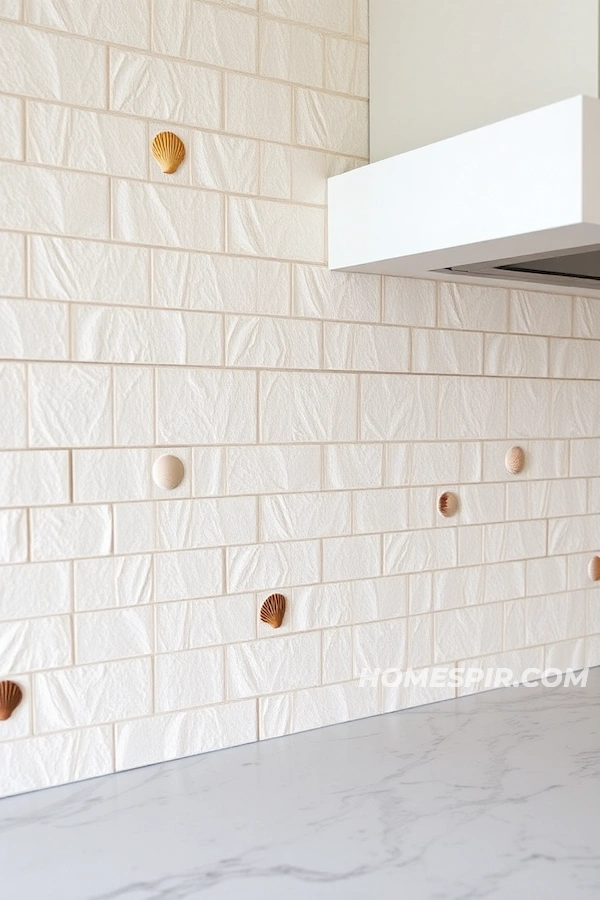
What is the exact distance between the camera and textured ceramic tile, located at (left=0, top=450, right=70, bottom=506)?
3.78 feet

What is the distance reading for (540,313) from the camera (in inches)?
65.6

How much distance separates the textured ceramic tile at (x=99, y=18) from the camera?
3.80 feet

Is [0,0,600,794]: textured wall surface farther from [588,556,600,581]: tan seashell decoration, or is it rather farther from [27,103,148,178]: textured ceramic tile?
[588,556,600,581]: tan seashell decoration

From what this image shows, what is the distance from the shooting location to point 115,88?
121 centimetres

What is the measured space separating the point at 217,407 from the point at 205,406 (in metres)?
0.02

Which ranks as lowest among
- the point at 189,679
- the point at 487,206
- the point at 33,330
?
the point at 189,679

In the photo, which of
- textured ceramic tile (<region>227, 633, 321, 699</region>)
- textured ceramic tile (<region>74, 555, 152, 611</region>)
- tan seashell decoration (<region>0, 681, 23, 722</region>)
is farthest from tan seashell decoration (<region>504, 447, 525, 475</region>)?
tan seashell decoration (<region>0, 681, 23, 722</region>)

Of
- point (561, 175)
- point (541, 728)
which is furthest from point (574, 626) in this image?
point (561, 175)

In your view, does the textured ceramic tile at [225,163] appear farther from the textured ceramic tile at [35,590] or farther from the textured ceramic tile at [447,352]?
the textured ceramic tile at [35,590]

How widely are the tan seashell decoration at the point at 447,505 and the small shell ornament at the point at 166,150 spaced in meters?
0.68

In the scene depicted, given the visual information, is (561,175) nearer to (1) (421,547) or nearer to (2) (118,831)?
(1) (421,547)

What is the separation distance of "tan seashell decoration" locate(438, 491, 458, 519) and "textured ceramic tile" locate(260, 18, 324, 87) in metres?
0.68

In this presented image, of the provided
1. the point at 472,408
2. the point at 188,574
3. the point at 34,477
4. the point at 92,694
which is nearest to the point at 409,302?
the point at 472,408

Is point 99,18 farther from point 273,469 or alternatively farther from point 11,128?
point 273,469
